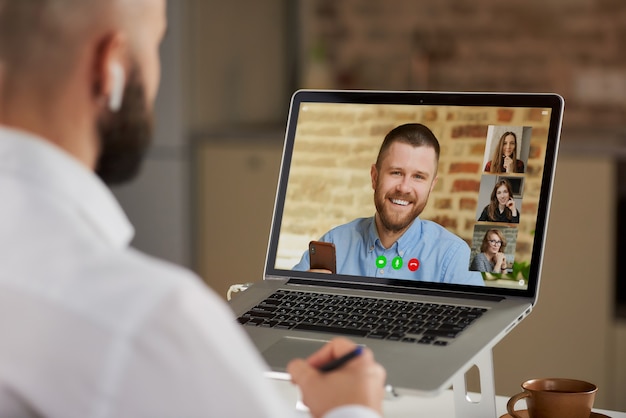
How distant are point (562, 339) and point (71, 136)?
2428mm

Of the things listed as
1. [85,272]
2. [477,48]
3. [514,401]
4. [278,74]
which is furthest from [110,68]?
[278,74]

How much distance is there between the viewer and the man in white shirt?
0.67 meters

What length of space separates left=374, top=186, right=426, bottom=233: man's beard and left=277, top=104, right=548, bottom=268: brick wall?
1 cm

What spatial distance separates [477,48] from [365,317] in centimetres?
249

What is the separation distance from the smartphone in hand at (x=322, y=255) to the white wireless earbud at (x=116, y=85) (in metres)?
0.66

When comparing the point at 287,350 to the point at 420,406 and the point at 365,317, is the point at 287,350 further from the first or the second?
the point at 420,406

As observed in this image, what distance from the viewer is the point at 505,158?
1.36m

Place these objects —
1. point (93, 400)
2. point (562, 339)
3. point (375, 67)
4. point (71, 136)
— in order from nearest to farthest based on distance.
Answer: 1. point (93, 400)
2. point (71, 136)
3. point (562, 339)
4. point (375, 67)

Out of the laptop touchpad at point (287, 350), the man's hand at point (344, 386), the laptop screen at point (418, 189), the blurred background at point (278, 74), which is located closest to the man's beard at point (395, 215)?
the laptop screen at point (418, 189)

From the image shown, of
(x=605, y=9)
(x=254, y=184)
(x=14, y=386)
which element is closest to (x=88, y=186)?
(x=14, y=386)

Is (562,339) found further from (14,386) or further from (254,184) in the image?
(14,386)

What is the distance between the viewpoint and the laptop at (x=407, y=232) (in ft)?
4.16

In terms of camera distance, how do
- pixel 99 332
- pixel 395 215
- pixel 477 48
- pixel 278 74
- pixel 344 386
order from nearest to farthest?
pixel 99 332, pixel 344 386, pixel 395 215, pixel 477 48, pixel 278 74

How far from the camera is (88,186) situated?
77 centimetres
